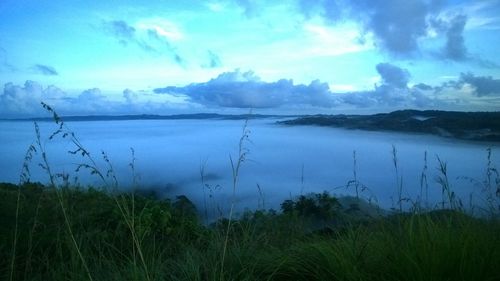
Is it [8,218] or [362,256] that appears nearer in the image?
[362,256]

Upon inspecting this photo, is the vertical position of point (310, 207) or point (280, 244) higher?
point (280, 244)

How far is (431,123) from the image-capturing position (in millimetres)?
31562

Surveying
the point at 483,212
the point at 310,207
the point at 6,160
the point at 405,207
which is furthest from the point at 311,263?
the point at 6,160

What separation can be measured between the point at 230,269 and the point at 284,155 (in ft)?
152

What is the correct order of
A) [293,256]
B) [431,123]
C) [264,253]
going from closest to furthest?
1. [293,256]
2. [264,253]
3. [431,123]

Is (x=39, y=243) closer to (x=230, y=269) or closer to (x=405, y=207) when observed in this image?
(x=230, y=269)

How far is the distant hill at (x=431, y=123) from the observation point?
70.8 feet

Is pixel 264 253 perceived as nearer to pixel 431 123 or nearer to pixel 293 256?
pixel 293 256

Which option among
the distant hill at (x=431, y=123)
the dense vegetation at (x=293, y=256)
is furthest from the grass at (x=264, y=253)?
the distant hill at (x=431, y=123)

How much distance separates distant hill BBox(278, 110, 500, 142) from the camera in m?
21.6

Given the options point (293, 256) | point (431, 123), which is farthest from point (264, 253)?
point (431, 123)

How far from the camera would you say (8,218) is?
5.20 metres

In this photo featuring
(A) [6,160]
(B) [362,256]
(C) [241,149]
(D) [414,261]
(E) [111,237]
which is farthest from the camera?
(A) [6,160]

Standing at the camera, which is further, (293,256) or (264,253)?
(264,253)
